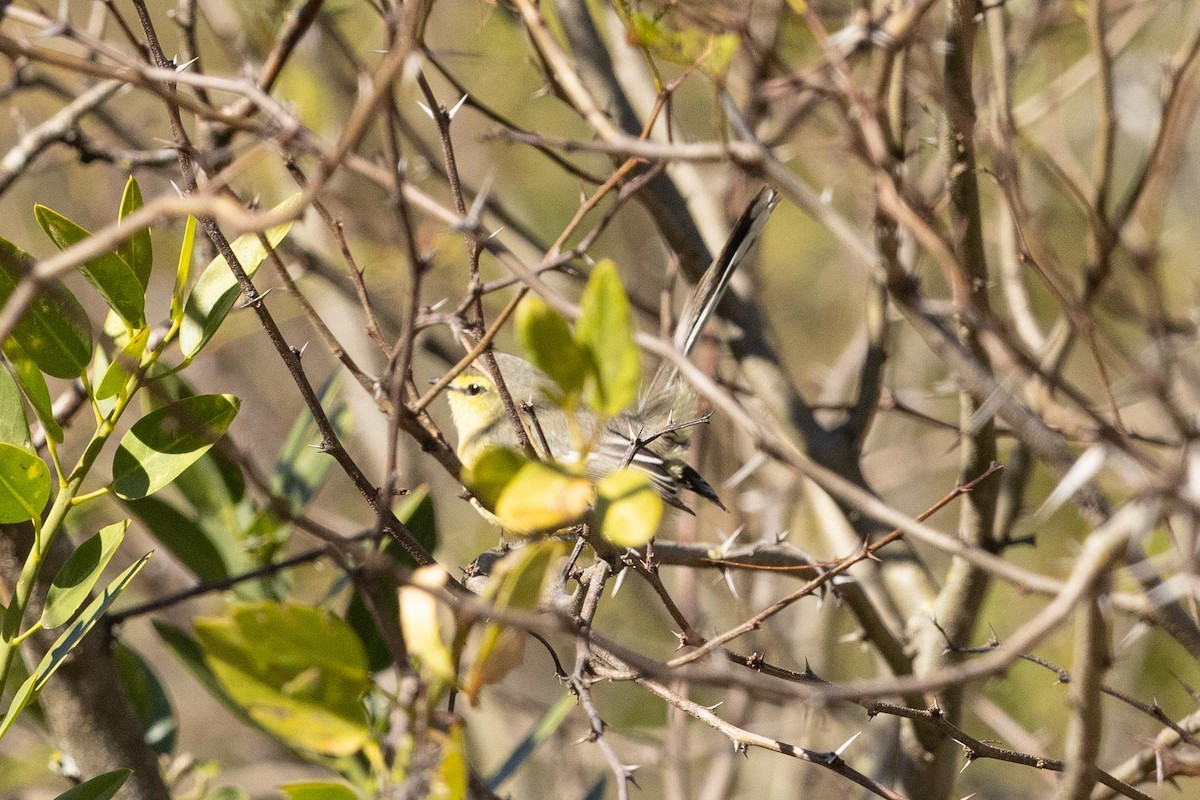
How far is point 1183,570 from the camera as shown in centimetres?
105

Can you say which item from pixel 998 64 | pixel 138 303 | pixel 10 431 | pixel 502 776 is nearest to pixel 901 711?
pixel 502 776

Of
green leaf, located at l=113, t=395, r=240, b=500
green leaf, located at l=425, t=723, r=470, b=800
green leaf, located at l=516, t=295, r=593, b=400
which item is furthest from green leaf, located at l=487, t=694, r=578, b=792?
green leaf, located at l=516, t=295, r=593, b=400

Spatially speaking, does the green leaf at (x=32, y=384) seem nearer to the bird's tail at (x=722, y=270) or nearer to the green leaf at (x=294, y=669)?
the green leaf at (x=294, y=669)

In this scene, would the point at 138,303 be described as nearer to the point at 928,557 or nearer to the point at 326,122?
the point at 326,122

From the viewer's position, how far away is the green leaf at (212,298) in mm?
1499

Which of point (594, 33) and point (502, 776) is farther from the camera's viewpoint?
point (594, 33)

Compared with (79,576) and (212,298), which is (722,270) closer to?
(212,298)

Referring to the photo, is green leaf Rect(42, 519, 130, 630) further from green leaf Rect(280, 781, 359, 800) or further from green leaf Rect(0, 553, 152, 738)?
green leaf Rect(280, 781, 359, 800)

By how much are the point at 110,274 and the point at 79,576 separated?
1.42 ft

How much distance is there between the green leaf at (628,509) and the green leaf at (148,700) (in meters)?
1.56

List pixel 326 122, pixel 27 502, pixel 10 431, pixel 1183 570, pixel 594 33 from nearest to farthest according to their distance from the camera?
pixel 1183 570 → pixel 27 502 → pixel 10 431 → pixel 594 33 → pixel 326 122

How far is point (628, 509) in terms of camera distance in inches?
38.2

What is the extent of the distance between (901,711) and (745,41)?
4.75ft

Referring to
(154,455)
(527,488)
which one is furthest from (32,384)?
A: (527,488)
